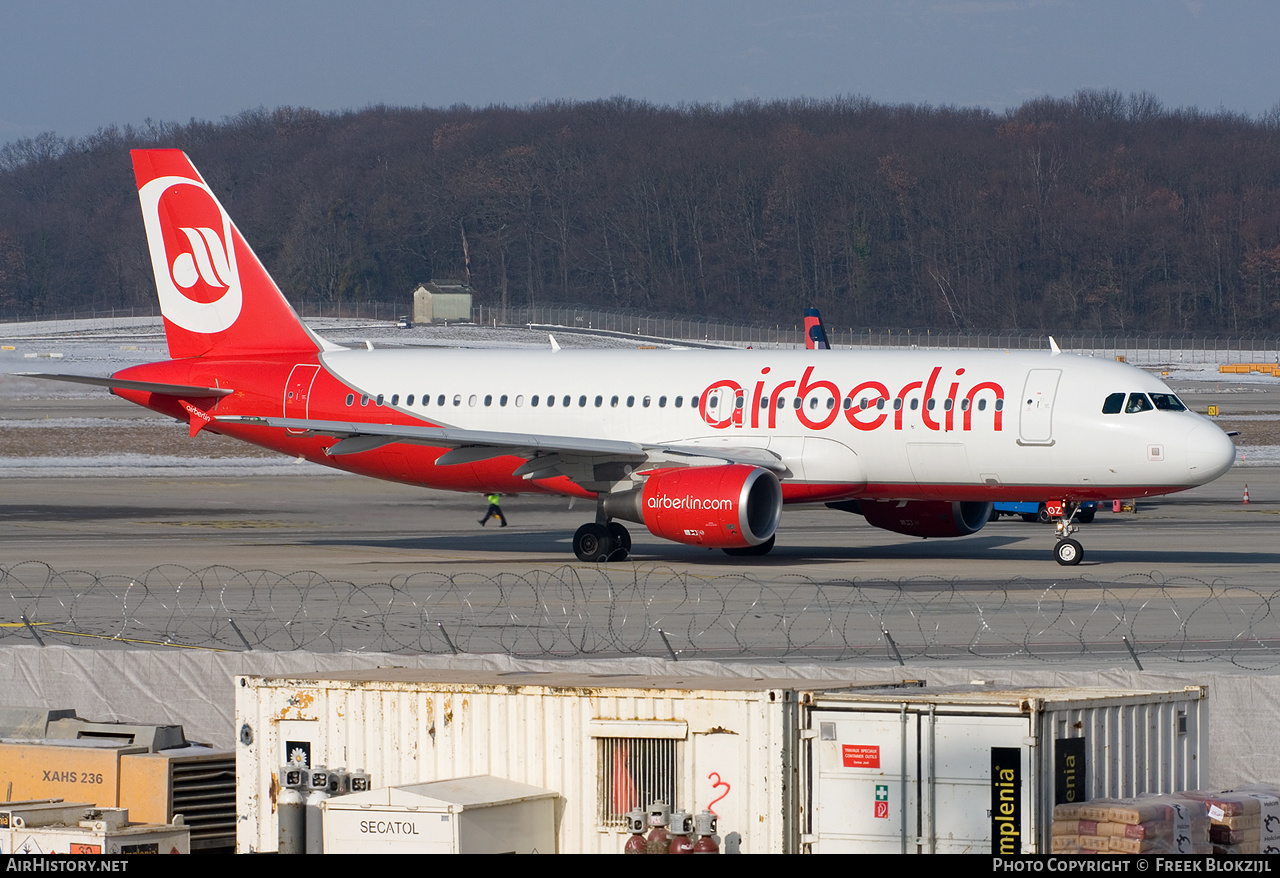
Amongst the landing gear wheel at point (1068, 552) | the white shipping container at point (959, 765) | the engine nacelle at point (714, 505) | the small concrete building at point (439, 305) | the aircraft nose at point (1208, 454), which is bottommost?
the white shipping container at point (959, 765)

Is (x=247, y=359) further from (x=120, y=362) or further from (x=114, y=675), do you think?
(x=120, y=362)

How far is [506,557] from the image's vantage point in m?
36.4

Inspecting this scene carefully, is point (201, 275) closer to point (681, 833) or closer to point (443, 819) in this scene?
point (443, 819)

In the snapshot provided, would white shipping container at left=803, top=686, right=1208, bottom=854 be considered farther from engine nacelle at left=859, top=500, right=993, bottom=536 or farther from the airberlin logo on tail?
the airberlin logo on tail

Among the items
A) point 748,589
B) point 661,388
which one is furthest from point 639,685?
point 661,388

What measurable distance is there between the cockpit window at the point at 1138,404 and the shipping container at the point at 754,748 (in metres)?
18.3

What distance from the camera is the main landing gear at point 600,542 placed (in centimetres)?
3438

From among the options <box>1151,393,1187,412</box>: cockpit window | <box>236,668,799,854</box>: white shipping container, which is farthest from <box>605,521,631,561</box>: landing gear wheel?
<box>236,668,799,854</box>: white shipping container

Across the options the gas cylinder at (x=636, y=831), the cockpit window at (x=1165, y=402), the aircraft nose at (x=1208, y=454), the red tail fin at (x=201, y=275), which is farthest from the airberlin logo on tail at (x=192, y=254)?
the gas cylinder at (x=636, y=831)

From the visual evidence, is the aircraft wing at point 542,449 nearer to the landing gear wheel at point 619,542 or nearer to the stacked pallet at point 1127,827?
the landing gear wheel at point 619,542

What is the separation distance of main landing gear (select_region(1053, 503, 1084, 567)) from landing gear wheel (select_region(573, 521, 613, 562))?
8.90 meters

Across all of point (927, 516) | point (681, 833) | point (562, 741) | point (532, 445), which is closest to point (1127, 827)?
point (681, 833)

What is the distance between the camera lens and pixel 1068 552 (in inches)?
1313

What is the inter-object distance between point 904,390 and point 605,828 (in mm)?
20596
